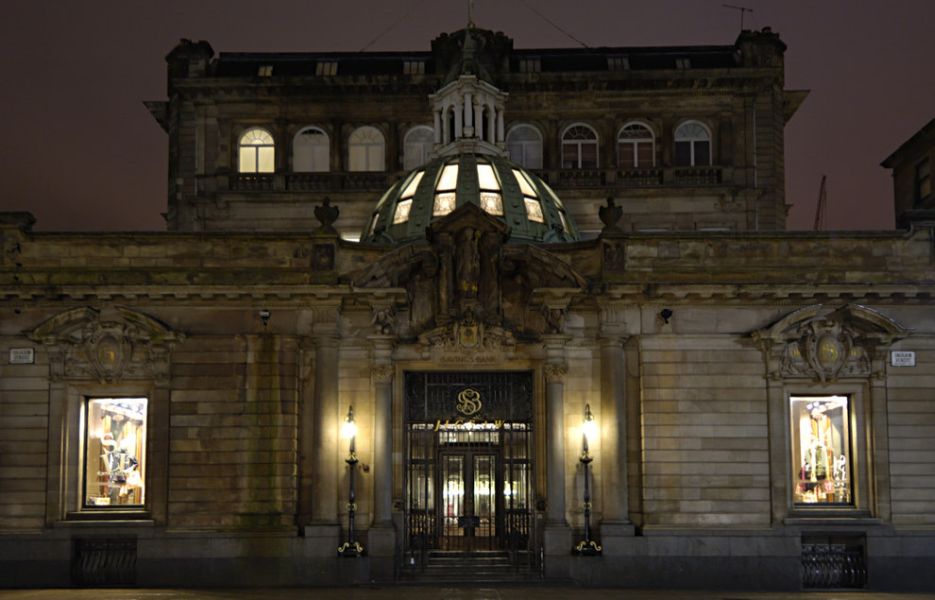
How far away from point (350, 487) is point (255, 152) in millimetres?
23097

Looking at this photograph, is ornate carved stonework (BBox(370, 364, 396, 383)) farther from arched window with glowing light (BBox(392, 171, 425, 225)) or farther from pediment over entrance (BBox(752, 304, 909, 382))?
pediment over entrance (BBox(752, 304, 909, 382))

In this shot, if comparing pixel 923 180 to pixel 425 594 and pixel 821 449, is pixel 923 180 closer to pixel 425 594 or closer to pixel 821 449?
pixel 821 449

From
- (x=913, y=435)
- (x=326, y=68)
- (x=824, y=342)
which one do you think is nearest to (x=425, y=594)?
(x=824, y=342)

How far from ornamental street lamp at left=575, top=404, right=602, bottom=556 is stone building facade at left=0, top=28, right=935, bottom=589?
0.31 feet

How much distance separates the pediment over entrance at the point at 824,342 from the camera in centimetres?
3131

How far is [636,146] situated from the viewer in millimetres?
50156

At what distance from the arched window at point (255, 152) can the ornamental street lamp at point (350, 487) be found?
69.8 ft

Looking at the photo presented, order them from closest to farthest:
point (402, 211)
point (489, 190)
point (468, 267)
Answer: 1. point (468, 267)
2. point (489, 190)
3. point (402, 211)

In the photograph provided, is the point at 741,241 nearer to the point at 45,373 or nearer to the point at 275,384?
the point at 275,384

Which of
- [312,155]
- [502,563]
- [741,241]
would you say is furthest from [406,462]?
[312,155]

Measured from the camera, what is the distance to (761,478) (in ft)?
103

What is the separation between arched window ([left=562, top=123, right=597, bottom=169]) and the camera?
50.2 metres

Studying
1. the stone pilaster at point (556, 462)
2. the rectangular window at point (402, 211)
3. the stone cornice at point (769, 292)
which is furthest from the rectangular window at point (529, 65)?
the stone pilaster at point (556, 462)

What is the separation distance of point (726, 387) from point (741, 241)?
401 cm
